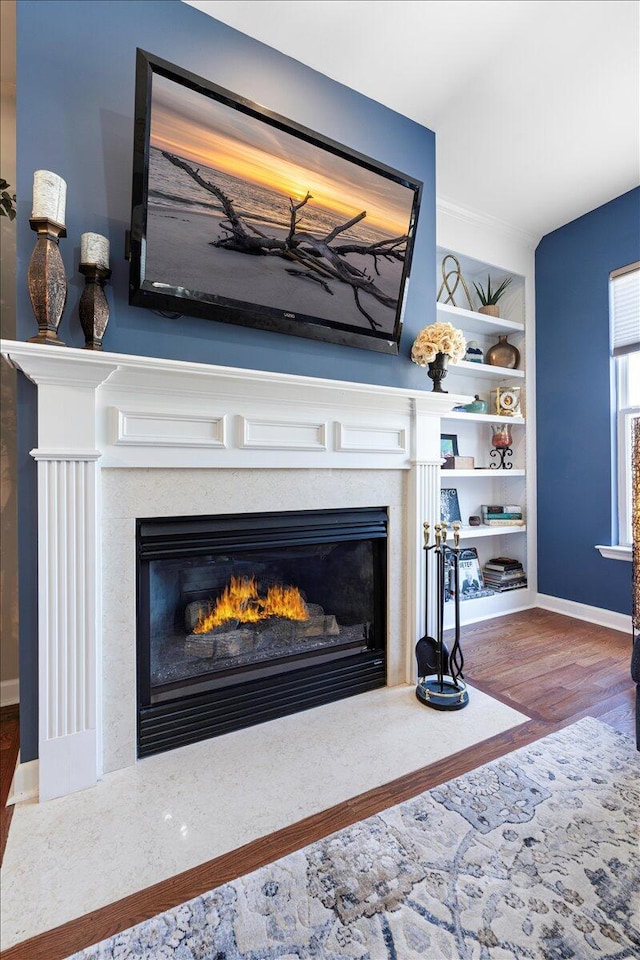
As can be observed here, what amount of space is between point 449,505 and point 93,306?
2.51m

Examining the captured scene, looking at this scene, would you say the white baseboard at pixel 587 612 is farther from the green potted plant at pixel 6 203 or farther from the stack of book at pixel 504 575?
the green potted plant at pixel 6 203

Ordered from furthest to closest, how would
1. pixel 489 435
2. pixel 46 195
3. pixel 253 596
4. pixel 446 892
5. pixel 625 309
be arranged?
1. pixel 489 435
2. pixel 625 309
3. pixel 253 596
4. pixel 46 195
5. pixel 446 892

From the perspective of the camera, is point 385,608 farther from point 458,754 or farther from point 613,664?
point 613,664

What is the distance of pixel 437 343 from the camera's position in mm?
2023

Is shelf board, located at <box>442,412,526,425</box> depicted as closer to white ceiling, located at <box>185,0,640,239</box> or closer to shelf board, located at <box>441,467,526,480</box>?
shelf board, located at <box>441,467,526,480</box>

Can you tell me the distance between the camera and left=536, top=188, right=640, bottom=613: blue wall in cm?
293

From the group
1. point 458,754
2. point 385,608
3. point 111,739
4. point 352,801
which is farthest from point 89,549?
point 458,754

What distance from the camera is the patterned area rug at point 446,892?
0.95 m

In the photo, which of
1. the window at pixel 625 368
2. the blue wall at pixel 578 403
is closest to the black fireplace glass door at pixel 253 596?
the blue wall at pixel 578 403

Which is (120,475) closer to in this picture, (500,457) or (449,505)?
(449,505)

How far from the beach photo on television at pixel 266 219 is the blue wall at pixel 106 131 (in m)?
0.15

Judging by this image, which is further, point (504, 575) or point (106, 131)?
point (504, 575)

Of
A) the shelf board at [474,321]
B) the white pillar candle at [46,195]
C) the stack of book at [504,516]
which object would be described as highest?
the shelf board at [474,321]

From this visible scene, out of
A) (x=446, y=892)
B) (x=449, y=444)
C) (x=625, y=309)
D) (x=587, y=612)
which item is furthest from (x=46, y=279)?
(x=587, y=612)
